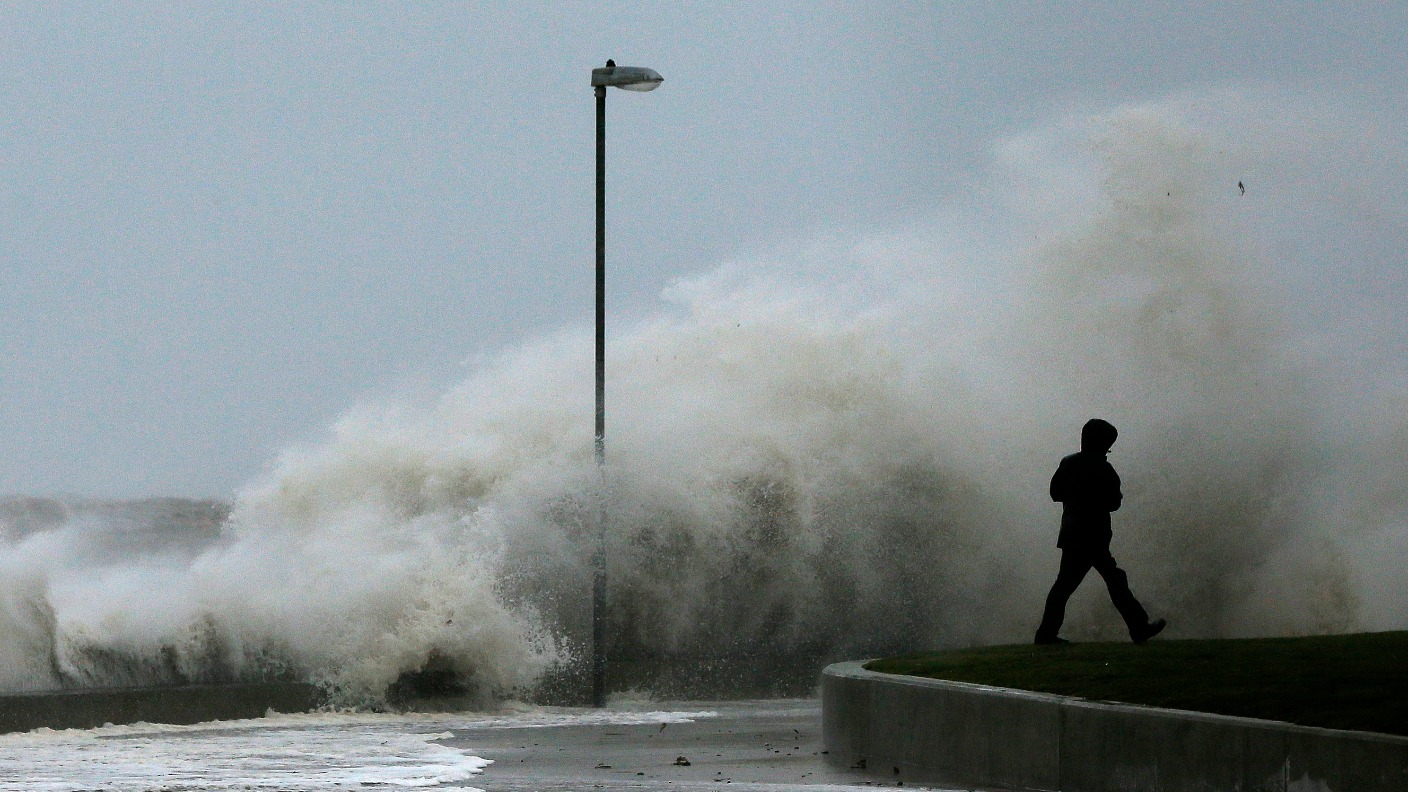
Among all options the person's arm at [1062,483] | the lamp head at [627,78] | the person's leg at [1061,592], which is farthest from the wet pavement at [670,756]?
the lamp head at [627,78]

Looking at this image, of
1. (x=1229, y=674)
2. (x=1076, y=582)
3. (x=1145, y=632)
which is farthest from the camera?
(x=1076, y=582)

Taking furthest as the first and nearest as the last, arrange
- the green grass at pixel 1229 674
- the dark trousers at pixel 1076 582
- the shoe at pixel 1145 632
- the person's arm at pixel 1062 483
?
the person's arm at pixel 1062 483
the dark trousers at pixel 1076 582
the shoe at pixel 1145 632
the green grass at pixel 1229 674

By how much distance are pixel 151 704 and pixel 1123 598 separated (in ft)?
23.7

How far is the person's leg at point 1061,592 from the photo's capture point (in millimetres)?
13914

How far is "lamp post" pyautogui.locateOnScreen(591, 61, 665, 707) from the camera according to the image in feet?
65.1

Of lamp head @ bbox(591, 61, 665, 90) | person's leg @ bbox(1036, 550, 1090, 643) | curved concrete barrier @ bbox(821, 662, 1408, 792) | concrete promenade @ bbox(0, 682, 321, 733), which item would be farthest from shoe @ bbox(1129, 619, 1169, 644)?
lamp head @ bbox(591, 61, 665, 90)

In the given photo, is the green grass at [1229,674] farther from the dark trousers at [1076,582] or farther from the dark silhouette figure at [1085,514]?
the dark silhouette figure at [1085,514]

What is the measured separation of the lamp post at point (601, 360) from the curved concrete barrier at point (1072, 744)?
6.89 metres

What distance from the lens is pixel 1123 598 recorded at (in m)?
13.7

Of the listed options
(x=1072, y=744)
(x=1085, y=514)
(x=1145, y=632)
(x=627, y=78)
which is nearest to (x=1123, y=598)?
(x=1145, y=632)

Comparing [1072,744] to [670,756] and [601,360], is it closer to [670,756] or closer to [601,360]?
[670,756]

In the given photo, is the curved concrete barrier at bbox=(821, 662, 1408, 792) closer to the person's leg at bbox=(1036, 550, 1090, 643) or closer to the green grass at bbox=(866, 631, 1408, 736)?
the green grass at bbox=(866, 631, 1408, 736)

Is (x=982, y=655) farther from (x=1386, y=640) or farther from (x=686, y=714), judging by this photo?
(x=686, y=714)

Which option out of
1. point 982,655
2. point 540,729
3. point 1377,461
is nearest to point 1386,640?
point 982,655
